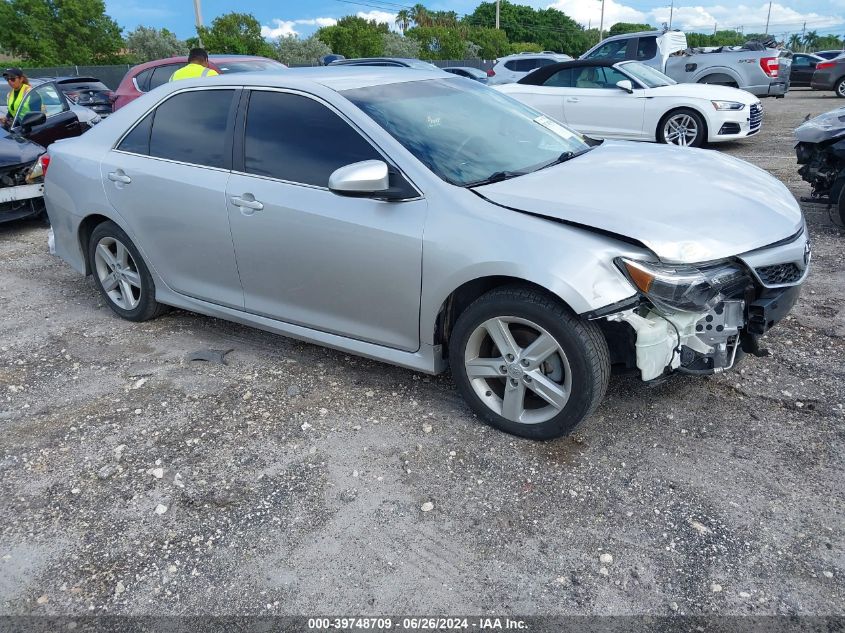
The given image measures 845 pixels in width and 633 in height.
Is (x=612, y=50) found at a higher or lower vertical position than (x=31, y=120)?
higher

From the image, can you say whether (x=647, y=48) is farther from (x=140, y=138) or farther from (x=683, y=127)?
(x=140, y=138)

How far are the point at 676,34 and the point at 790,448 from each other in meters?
14.5

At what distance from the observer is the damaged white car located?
297 cm

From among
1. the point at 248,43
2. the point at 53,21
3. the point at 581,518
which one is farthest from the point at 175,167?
the point at 53,21

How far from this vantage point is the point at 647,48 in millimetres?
14656

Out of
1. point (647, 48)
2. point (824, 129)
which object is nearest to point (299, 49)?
point (647, 48)

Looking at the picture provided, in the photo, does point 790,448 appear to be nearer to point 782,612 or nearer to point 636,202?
point 782,612

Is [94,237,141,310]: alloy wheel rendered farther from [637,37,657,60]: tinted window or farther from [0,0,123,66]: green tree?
[0,0,123,66]: green tree

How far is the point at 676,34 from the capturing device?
15344mm

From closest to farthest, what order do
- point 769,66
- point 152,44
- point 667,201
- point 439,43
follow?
point 667,201 < point 769,66 < point 152,44 < point 439,43

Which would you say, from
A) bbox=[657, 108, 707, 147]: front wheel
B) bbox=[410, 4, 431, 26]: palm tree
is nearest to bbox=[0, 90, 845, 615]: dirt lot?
bbox=[657, 108, 707, 147]: front wheel

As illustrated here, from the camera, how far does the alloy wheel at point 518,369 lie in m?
3.12

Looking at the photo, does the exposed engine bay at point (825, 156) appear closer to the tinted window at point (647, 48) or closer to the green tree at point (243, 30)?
the tinted window at point (647, 48)

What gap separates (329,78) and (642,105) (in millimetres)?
7613
